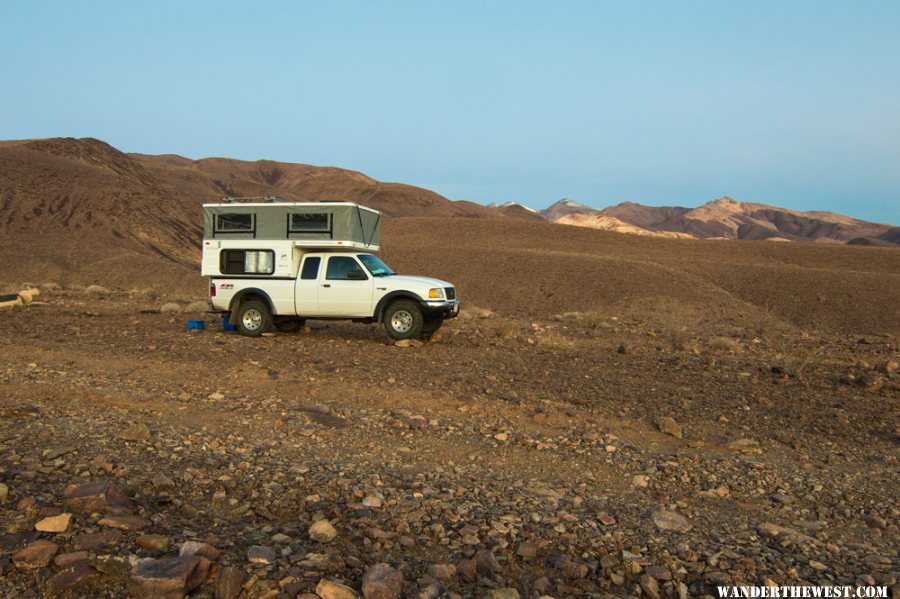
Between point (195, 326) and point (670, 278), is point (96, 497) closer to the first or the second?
point (195, 326)

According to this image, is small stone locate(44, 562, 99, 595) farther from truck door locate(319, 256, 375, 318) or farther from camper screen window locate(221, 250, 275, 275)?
camper screen window locate(221, 250, 275, 275)

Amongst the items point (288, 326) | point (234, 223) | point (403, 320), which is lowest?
point (288, 326)

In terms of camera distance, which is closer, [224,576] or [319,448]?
[224,576]

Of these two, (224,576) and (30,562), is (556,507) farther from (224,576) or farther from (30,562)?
(30,562)

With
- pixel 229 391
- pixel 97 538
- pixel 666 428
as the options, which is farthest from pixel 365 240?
pixel 97 538

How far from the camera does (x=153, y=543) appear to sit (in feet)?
13.6

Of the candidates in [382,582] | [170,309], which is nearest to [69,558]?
[382,582]

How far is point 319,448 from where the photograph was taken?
264 inches

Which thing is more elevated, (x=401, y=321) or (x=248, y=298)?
(x=248, y=298)

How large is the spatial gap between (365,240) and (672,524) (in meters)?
12.1

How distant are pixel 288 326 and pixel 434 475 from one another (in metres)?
11.2

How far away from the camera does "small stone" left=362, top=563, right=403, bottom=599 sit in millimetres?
3748

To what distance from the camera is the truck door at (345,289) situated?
15.1 metres

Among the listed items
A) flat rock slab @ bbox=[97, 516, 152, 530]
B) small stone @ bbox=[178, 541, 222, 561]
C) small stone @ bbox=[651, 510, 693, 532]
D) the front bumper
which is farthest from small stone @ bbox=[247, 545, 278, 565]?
the front bumper
